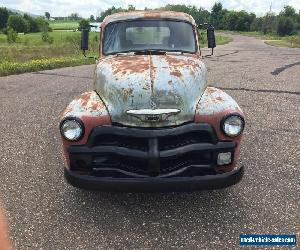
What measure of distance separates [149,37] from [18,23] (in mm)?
104088

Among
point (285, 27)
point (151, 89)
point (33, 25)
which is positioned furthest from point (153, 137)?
point (33, 25)

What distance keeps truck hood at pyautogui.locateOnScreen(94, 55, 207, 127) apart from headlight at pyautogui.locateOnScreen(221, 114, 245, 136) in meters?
0.35

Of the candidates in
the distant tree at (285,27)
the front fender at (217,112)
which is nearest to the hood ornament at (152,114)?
the front fender at (217,112)

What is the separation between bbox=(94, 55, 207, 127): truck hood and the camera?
3.72 metres

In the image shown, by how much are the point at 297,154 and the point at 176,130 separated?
2.89 m

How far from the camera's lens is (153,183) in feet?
11.7

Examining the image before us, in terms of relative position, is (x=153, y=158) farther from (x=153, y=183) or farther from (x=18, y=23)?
(x=18, y=23)

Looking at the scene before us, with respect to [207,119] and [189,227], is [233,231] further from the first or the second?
[207,119]

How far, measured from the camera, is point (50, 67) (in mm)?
16453

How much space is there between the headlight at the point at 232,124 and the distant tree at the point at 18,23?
340 feet

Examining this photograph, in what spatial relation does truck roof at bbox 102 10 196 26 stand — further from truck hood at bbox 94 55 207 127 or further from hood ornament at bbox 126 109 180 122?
hood ornament at bbox 126 109 180 122

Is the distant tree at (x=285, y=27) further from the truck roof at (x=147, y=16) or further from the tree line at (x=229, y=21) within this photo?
the truck roof at (x=147, y=16)

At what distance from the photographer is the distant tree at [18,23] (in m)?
97.8

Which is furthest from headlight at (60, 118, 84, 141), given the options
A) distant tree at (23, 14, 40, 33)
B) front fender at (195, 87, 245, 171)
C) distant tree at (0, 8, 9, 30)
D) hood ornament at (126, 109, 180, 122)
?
distant tree at (23, 14, 40, 33)
